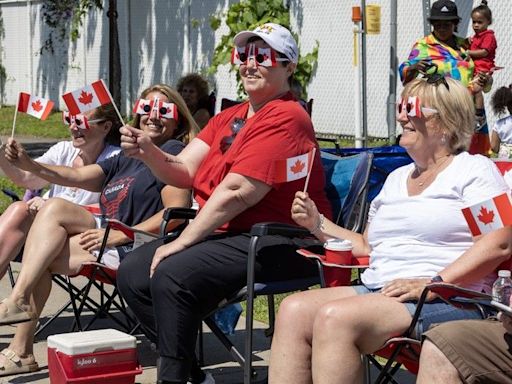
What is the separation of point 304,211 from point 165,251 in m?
0.63

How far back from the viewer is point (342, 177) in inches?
200

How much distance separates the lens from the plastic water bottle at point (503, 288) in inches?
141

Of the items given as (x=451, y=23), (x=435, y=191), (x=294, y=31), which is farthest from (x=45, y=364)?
(x=294, y=31)

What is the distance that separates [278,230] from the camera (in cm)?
433

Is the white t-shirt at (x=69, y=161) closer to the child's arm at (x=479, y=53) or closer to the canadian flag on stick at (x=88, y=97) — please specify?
the canadian flag on stick at (x=88, y=97)

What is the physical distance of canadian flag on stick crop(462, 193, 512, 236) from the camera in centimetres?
365

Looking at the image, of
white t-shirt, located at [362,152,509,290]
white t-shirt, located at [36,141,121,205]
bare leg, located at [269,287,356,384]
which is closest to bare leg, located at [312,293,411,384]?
bare leg, located at [269,287,356,384]

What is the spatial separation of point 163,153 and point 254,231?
884mm

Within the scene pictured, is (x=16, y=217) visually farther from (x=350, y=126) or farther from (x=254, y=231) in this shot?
(x=350, y=126)

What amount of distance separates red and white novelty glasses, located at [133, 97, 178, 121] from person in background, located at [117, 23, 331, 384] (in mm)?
530

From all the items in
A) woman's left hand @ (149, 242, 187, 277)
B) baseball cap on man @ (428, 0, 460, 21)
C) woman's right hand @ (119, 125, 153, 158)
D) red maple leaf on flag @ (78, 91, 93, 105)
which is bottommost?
woman's left hand @ (149, 242, 187, 277)

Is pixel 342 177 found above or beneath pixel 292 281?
above

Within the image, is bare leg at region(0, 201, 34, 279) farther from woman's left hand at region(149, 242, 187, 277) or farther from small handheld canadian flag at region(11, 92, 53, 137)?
woman's left hand at region(149, 242, 187, 277)

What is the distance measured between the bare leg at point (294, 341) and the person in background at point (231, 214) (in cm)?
60
